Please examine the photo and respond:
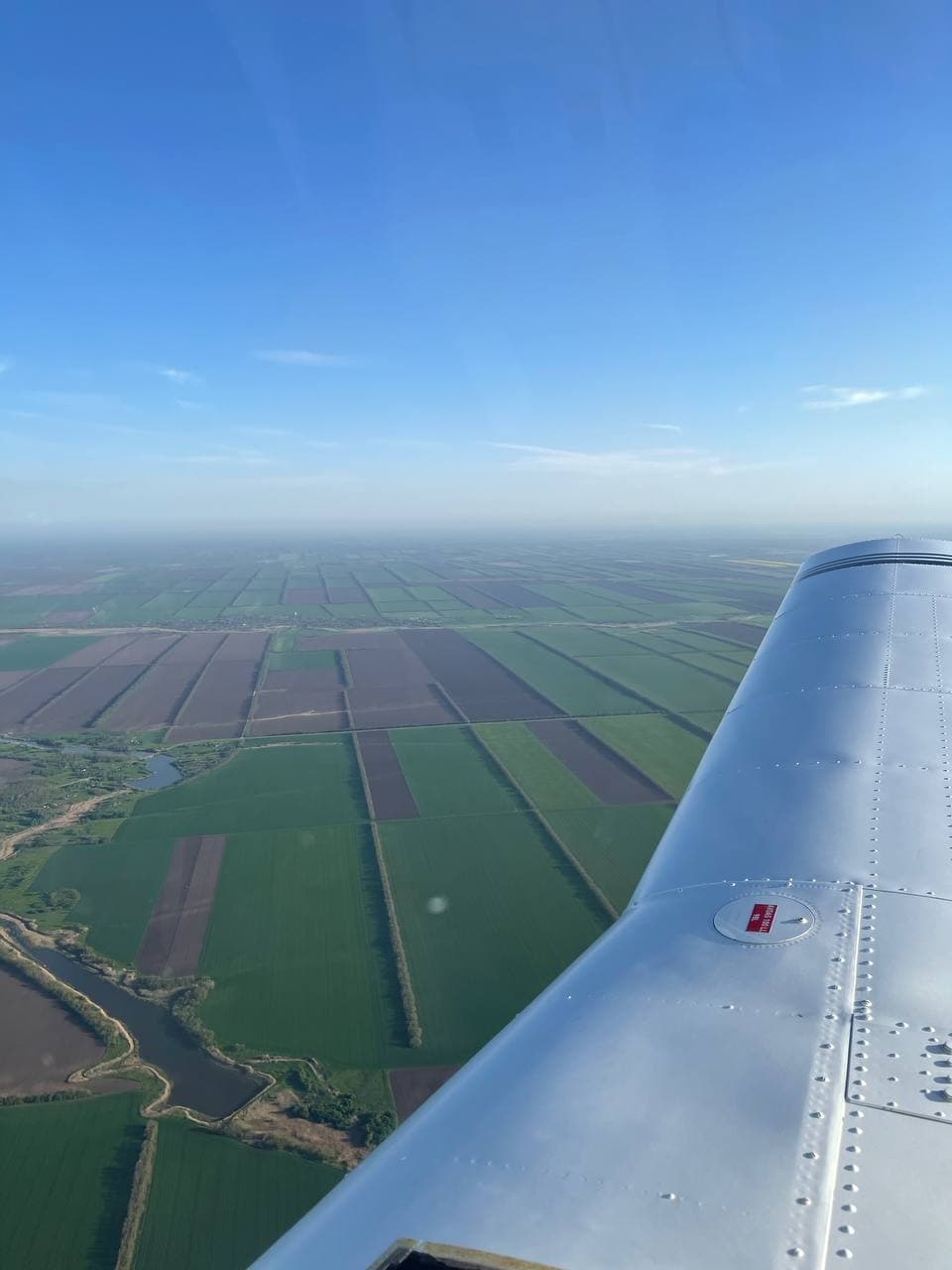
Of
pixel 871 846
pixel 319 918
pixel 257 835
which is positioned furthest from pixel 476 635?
pixel 871 846

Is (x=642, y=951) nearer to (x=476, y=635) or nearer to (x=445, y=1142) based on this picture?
(x=445, y=1142)

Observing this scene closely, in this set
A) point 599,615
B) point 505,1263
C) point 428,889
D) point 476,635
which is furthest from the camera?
point 599,615

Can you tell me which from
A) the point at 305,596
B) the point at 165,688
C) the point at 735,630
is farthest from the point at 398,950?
the point at 305,596

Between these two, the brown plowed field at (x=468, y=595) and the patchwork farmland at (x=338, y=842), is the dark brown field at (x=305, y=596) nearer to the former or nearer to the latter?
the brown plowed field at (x=468, y=595)

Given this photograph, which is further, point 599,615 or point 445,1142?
point 599,615

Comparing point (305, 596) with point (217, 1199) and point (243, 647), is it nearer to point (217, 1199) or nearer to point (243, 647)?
point (243, 647)

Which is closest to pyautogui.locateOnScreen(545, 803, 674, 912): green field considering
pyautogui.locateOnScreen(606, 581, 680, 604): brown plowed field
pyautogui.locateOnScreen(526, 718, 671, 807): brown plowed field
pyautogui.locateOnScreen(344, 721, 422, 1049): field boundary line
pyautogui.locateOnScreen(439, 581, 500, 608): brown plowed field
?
pyautogui.locateOnScreen(526, 718, 671, 807): brown plowed field

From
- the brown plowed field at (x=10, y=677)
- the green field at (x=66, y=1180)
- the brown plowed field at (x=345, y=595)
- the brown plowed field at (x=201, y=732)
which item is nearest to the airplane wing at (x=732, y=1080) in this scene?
the green field at (x=66, y=1180)

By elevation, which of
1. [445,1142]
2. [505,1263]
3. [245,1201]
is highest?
[505,1263]

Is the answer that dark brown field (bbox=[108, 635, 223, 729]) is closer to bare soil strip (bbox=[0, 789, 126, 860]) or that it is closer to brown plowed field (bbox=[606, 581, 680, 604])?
bare soil strip (bbox=[0, 789, 126, 860])
